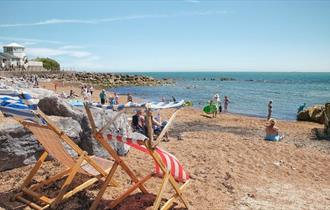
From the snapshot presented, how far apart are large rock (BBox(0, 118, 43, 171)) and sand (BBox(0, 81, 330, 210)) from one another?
18 centimetres

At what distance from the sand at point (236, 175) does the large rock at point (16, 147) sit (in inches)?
6.9

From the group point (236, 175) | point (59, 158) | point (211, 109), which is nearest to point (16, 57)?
point (211, 109)

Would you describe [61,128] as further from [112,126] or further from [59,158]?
[59,158]

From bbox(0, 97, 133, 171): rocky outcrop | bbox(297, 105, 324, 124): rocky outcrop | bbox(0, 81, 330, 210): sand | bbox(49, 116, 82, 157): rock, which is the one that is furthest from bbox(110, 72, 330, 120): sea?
bbox(49, 116, 82, 157): rock

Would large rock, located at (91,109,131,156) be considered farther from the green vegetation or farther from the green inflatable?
the green vegetation

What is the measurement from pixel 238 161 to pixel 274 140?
395 centimetres

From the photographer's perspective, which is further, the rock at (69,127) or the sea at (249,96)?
the sea at (249,96)

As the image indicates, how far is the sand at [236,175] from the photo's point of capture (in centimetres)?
620

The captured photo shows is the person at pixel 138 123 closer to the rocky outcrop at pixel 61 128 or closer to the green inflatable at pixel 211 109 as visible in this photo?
the rocky outcrop at pixel 61 128

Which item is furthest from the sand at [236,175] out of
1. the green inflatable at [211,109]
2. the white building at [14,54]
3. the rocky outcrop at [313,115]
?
the white building at [14,54]

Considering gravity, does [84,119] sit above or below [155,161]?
above

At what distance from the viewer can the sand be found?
6.20 metres

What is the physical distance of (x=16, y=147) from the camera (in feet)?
23.1

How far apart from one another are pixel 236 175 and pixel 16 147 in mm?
4809
